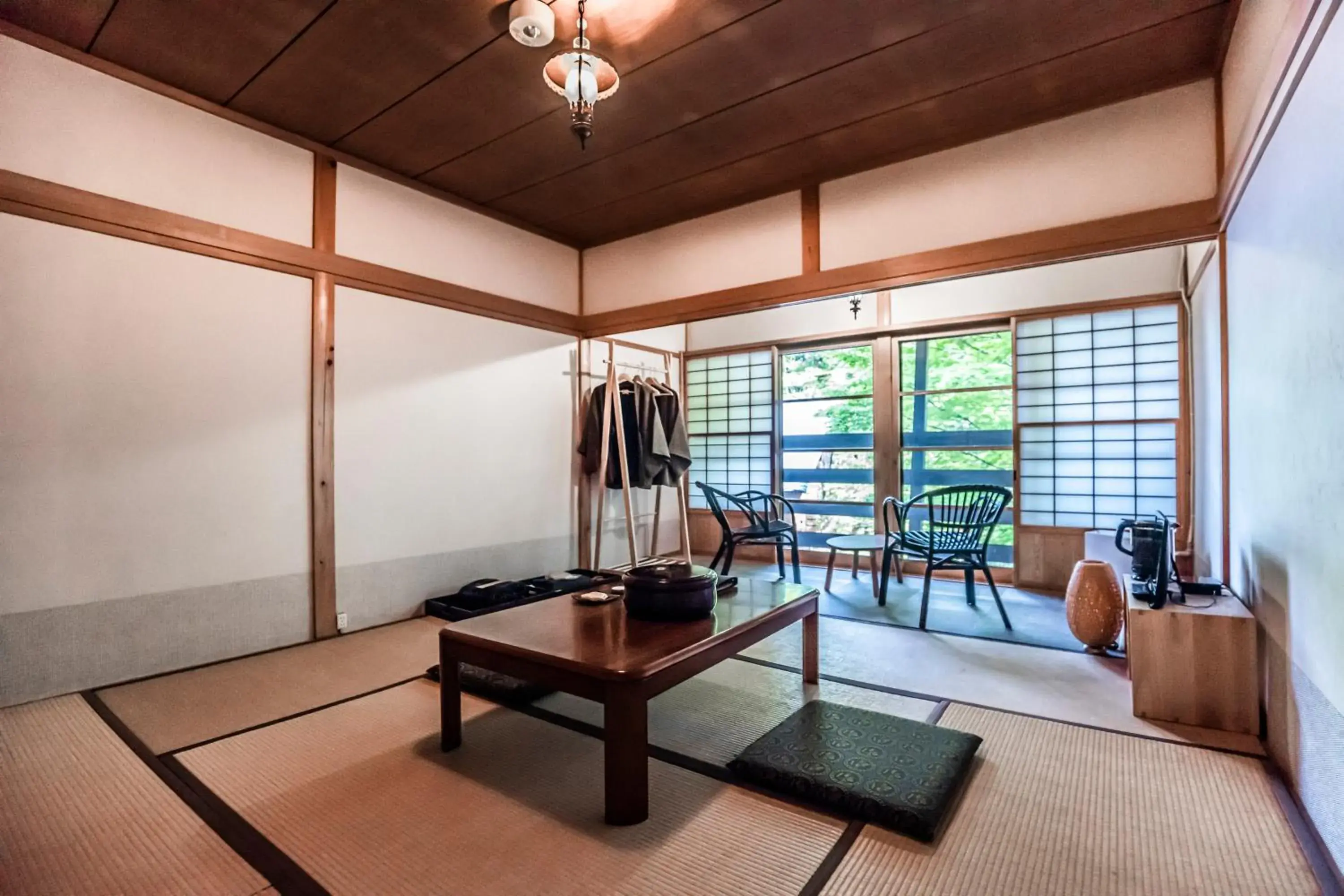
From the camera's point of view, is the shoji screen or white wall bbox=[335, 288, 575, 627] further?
the shoji screen

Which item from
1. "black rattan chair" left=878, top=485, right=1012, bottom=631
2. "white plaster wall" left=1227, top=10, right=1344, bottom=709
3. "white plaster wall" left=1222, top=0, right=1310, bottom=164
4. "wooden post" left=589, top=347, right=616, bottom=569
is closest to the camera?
"white plaster wall" left=1227, top=10, right=1344, bottom=709

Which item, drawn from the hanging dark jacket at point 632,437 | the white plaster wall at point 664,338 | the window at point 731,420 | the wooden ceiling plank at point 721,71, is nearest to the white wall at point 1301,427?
the wooden ceiling plank at point 721,71

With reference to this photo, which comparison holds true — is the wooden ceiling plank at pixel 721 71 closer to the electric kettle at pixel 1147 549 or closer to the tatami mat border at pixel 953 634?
the electric kettle at pixel 1147 549

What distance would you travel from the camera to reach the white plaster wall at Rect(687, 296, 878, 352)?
5.50m

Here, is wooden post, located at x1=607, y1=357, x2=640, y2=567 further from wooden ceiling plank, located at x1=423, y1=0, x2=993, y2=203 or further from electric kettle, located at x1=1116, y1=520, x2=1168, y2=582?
electric kettle, located at x1=1116, y1=520, x2=1168, y2=582

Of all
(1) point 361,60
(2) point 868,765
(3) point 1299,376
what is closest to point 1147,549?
(3) point 1299,376

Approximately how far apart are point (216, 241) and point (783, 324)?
4.45 meters

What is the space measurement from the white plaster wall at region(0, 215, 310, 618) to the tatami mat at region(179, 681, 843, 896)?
3.67 ft

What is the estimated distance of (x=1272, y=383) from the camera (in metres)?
1.95

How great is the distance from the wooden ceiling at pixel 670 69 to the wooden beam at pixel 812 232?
0.17 metres

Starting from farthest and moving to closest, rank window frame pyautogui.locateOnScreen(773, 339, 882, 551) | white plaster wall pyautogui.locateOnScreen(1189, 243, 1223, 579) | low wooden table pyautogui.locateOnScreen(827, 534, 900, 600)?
window frame pyautogui.locateOnScreen(773, 339, 882, 551), low wooden table pyautogui.locateOnScreen(827, 534, 900, 600), white plaster wall pyautogui.locateOnScreen(1189, 243, 1223, 579)

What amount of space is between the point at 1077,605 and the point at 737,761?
2190 millimetres

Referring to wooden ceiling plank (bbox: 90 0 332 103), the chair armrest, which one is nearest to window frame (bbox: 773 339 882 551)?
the chair armrest

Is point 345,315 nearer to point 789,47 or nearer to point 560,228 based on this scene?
point 560,228
